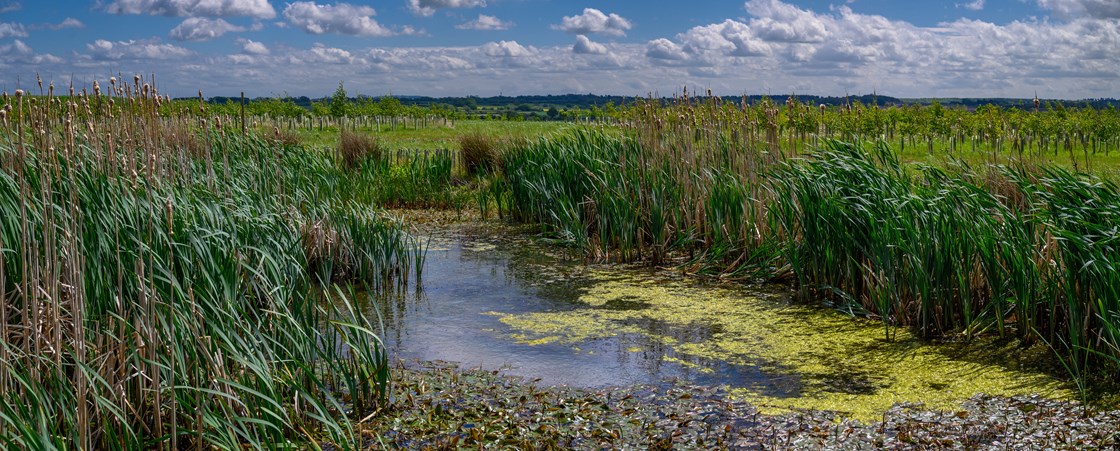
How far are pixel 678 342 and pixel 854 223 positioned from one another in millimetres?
1669

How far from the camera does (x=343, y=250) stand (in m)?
7.98

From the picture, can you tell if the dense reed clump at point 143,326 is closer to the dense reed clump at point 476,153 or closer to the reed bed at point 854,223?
the reed bed at point 854,223

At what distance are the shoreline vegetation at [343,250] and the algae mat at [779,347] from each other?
28cm

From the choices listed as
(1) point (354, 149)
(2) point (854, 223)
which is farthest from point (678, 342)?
(1) point (354, 149)

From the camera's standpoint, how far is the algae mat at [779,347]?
4.81 m

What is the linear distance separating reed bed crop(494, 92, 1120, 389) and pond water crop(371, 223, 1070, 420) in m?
0.30

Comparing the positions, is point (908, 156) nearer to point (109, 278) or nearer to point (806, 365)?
point (806, 365)

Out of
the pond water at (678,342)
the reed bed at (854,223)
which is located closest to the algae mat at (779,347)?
the pond water at (678,342)

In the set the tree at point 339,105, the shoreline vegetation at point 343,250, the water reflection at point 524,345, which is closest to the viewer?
the shoreline vegetation at point 343,250

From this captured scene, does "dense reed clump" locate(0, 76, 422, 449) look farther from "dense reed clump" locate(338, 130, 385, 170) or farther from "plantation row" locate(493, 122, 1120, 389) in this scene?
"dense reed clump" locate(338, 130, 385, 170)

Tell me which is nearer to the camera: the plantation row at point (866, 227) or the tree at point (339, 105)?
the plantation row at point (866, 227)

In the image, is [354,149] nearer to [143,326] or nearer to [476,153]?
[476,153]

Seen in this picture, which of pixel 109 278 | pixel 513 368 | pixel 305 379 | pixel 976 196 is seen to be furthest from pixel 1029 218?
pixel 109 278

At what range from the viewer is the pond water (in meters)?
4.94
